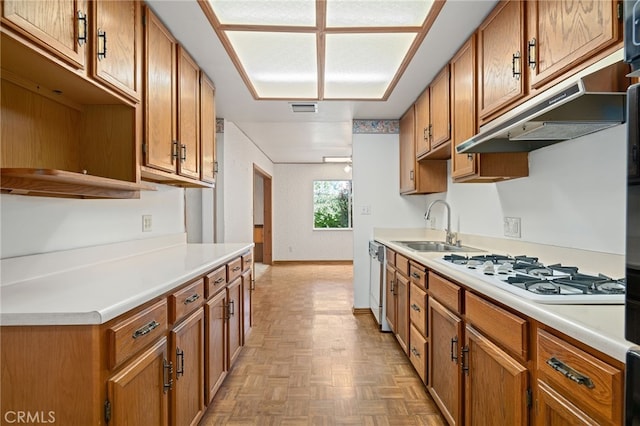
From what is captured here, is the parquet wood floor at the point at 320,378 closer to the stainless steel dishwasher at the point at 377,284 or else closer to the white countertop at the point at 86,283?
the stainless steel dishwasher at the point at 377,284

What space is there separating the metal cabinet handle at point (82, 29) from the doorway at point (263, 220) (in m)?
5.48

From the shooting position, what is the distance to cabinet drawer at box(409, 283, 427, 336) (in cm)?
206

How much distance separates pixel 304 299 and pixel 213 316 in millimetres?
2692

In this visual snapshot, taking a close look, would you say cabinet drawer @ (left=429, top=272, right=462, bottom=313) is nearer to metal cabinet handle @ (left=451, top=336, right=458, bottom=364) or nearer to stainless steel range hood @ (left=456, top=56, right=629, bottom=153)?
metal cabinet handle @ (left=451, top=336, right=458, bottom=364)

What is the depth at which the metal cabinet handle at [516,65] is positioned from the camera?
1618 millimetres

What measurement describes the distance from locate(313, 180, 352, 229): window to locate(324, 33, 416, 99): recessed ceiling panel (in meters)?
4.59

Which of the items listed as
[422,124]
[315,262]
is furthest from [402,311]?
[315,262]

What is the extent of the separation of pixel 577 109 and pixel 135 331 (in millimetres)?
1698

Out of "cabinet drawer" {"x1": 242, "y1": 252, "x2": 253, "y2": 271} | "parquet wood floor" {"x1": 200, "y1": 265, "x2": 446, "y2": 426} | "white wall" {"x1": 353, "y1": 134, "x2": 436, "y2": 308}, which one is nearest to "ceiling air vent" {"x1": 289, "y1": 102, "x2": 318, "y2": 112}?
"white wall" {"x1": 353, "y1": 134, "x2": 436, "y2": 308}

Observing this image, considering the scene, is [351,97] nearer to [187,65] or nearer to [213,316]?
[187,65]

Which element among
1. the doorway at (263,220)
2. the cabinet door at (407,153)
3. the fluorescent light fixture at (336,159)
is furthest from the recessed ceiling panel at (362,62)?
the doorway at (263,220)

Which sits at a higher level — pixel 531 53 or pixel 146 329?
pixel 531 53

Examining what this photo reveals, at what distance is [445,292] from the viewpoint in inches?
66.7

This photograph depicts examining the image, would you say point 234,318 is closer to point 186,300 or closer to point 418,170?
point 186,300
